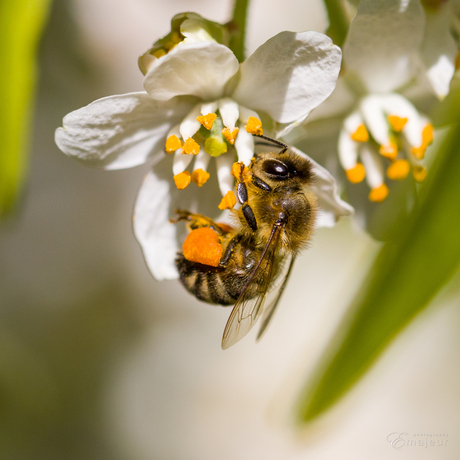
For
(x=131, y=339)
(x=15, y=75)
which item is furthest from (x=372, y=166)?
(x=131, y=339)

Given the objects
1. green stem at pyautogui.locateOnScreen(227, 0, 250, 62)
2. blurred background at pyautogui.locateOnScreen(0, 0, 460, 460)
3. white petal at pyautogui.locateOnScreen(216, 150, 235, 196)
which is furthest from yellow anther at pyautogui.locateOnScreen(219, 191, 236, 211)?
blurred background at pyautogui.locateOnScreen(0, 0, 460, 460)

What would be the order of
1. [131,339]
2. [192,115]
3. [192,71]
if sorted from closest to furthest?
[192,71] → [192,115] → [131,339]

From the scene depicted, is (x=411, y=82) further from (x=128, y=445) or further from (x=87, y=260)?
(x=128, y=445)

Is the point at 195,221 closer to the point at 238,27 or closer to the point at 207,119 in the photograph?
the point at 207,119

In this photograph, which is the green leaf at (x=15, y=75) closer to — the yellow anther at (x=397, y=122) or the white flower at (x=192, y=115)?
the white flower at (x=192, y=115)

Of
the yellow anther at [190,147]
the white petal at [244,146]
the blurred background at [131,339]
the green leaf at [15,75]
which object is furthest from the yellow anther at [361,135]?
the blurred background at [131,339]
